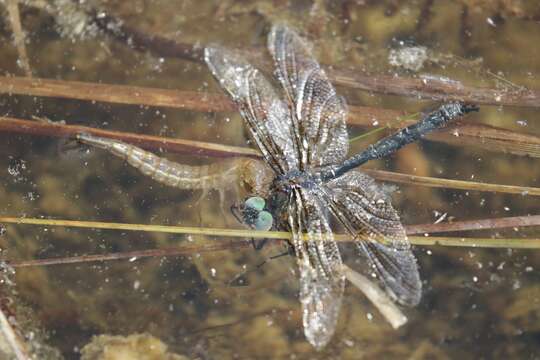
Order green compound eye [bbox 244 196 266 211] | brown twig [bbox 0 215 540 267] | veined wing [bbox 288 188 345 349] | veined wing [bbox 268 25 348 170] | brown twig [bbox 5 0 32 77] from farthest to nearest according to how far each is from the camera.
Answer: brown twig [bbox 5 0 32 77] < veined wing [bbox 268 25 348 170] < green compound eye [bbox 244 196 266 211] < brown twig [bbox 0 215 540 267] < veined wing [bbox 288 188 345 349]

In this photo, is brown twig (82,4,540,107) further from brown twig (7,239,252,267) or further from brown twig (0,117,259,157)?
brown twig (7,239,252,267)

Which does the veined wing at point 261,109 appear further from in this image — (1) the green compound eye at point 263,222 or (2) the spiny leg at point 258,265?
(2) the spiny leg at point 258,265

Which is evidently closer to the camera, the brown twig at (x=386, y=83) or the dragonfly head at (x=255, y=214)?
the dragonfly head at (x=255, y=214)

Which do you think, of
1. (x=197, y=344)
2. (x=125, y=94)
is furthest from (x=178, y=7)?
(x=197, y=344)

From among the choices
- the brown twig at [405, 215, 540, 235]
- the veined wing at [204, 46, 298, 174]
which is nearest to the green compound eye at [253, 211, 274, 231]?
the veined wing at [204, 46, 298, 174]

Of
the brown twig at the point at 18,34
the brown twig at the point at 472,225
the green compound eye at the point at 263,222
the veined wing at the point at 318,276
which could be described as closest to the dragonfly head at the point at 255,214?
the green compound eye at the point at 263,222

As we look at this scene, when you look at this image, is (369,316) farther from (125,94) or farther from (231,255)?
(125,94)

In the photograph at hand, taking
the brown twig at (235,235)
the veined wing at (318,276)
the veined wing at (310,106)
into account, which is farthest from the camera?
the veined wing at (310,106)
